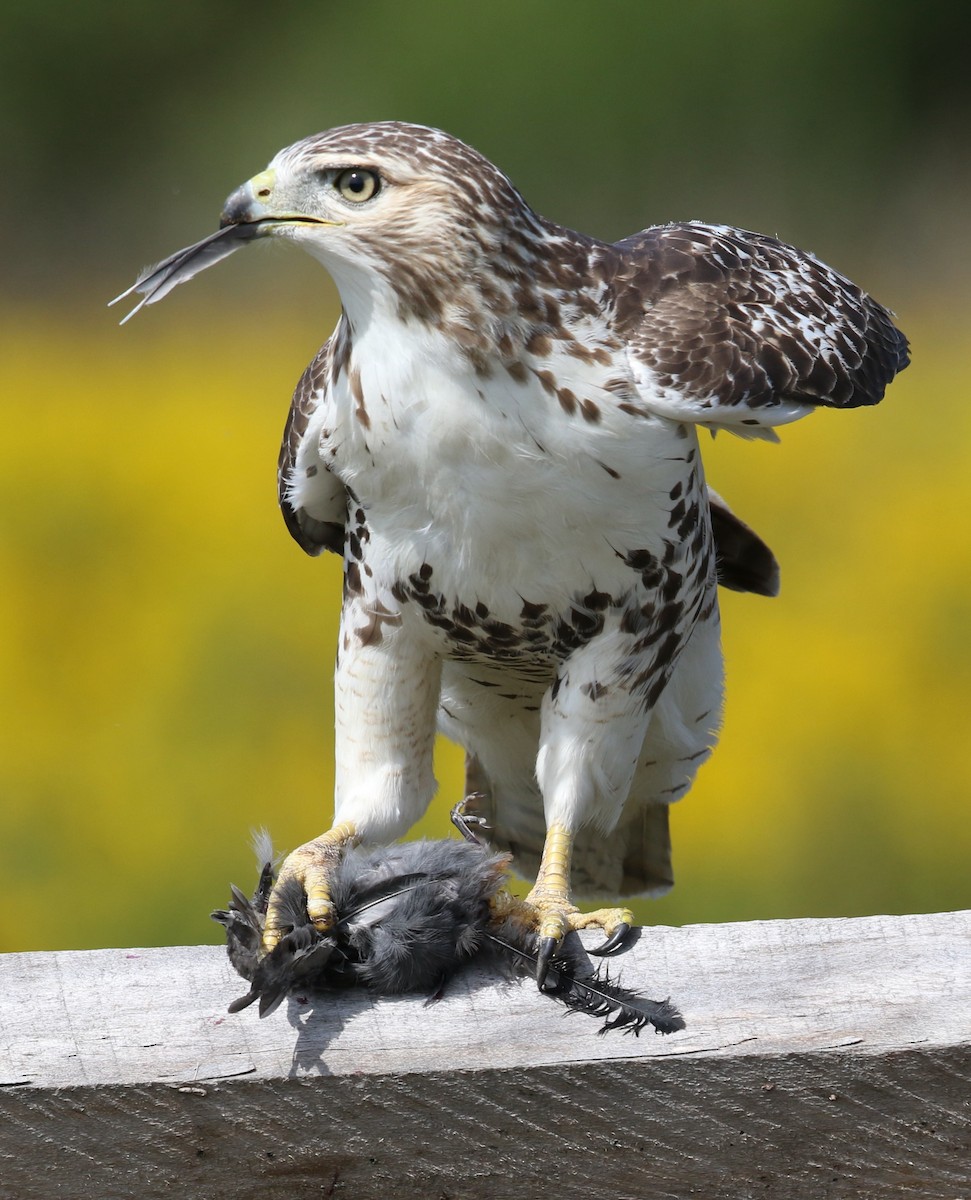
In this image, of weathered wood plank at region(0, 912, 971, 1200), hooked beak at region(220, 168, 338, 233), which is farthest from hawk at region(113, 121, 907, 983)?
weathered wood plank at region(0, 912, 971, 1200)

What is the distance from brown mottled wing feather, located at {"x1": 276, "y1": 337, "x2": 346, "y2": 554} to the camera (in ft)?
6.25

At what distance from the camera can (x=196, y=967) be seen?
1592 mm

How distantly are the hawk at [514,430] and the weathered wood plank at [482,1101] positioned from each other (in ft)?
0.48

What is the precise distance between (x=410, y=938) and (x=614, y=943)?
0.71ft

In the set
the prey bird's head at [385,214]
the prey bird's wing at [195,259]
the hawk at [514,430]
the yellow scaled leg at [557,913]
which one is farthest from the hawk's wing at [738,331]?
the yellow scaled leg at [557,913]

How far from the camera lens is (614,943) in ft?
5.50

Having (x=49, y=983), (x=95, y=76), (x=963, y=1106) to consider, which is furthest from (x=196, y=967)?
(x=95, y=76)

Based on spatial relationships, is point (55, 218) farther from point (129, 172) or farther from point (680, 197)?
point (680, 197)

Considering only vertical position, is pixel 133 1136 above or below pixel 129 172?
below

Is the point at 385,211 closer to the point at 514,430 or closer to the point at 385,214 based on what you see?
the point at 385,214

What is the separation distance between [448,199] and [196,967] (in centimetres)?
76

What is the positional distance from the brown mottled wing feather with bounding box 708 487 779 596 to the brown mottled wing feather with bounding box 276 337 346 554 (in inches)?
20.8

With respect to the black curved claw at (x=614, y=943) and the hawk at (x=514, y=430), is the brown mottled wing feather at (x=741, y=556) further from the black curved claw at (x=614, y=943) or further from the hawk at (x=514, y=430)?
the black curved claw at (x=614, y=943)

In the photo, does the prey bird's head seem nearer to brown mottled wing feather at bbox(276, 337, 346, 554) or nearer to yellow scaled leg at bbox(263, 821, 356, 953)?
brown mottled wing feather at bbox(276, 337, 346, 554)
